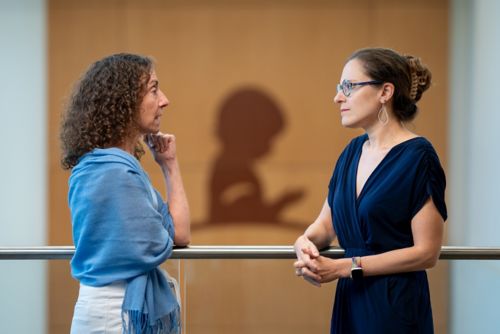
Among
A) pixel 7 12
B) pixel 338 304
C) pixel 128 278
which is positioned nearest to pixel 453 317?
pixel 338 304

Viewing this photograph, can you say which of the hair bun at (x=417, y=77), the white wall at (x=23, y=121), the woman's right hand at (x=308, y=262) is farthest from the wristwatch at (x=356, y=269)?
the white wall at (x=23, y=121)

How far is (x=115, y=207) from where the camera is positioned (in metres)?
2.39

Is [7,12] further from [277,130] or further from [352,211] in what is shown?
[352,211]

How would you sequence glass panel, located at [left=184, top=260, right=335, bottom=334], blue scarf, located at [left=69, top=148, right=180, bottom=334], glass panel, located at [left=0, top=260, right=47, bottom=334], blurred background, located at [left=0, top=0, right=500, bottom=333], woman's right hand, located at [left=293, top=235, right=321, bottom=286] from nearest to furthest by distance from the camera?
blue scarf, located at [left=69, top=148, right=180, bottom=334], woman's right hand, located at [left=293, top=235, right=321, bottom=286], glass panel, located at [left=184, top=260, right=335, bottom=334], glass panel, located at [left=0, top=260, right=47, bottom=334], blurred background, located at [left=0, top=0, right=500, bottom=333]

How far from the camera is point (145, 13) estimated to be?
607 centimetres

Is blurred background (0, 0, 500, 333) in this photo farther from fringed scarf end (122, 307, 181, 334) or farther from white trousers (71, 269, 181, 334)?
white trousers (71, 269, 181, 334)

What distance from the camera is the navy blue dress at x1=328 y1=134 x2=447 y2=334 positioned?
7.95 feet

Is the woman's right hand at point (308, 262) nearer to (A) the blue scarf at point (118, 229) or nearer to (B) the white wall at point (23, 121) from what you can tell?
(A) the blue scarf at point (118, 229)

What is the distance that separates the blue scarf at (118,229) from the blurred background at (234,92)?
3.51m

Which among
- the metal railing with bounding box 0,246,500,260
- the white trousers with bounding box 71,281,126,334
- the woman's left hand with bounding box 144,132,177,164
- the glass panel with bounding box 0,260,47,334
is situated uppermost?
the woman's left hand with bounding box 144,132,177,164

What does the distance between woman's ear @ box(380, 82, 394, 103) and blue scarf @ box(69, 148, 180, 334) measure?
0.80 m

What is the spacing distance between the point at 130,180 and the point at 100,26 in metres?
3.88

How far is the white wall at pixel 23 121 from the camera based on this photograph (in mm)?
6012

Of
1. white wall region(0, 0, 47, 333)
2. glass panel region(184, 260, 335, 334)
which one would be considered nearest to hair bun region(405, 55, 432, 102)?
glass panel region(184, 260, 335, 334)
